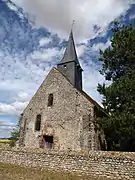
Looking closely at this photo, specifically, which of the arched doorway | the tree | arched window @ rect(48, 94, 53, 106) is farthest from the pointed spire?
the arched doorway

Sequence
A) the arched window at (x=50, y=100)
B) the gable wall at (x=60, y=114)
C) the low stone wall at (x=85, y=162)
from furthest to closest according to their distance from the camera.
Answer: the arched window at (x=50, y=100)
the gable wall at (x=60, y=114)
the low stone wall at (x=85, y=162)

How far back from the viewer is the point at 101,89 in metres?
15.6

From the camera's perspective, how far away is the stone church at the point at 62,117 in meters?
17.3

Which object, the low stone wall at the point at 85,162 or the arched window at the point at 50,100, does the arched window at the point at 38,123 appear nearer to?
the arched window at the point at 50,100

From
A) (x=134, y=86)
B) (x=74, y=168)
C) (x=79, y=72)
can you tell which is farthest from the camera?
(x=79, y=72)

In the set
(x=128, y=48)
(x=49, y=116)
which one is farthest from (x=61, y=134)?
(x=128, y=48)

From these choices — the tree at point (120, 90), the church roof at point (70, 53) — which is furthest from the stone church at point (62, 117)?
the tree at point (120, 90)

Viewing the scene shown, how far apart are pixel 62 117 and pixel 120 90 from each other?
737cm

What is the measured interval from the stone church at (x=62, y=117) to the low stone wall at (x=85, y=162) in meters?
4.63

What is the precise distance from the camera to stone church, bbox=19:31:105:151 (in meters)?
17.3

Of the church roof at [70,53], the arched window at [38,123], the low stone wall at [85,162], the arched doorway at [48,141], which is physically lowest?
the low stone wall at [85,162]

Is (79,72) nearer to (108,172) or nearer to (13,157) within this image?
(13,157)

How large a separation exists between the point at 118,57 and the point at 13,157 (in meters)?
11.8

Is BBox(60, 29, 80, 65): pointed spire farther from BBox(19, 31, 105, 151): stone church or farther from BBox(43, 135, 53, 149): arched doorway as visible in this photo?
BBox(43, 135, 53, 149): arched doorway
